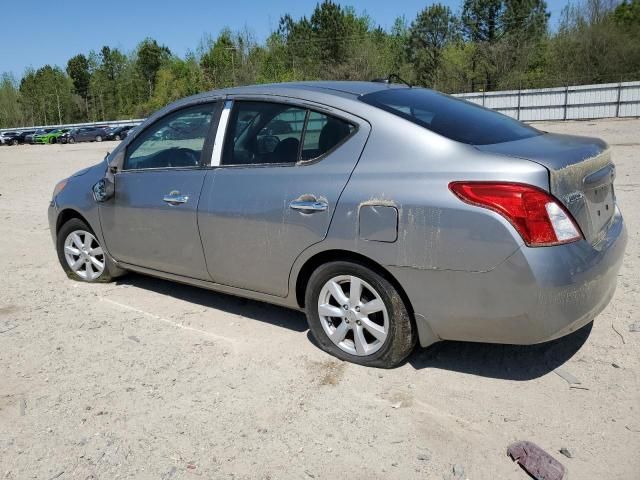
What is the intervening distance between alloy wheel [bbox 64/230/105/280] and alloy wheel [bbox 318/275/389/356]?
101 inches

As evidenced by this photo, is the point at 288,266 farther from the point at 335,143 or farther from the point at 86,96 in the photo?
the point at 86,96

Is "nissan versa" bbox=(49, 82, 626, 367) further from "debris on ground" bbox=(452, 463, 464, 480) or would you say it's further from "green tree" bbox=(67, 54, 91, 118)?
"green tree" bbox=(67, 54, 91, 118)

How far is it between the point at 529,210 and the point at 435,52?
189 ft

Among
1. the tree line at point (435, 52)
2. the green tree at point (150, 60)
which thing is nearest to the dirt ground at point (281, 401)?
the tree line at point (435, 52)

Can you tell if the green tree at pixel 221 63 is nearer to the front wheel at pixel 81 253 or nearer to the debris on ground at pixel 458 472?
the front wheel at pixel 81 253

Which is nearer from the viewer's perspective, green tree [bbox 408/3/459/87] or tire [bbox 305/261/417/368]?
tire [bbox 305/261/417/368]

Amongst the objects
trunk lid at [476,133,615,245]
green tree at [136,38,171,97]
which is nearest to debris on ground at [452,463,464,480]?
trunk lid at [476,133,615,245]

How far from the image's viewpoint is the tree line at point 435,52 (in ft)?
146

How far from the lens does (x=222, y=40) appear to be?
62.3 meters

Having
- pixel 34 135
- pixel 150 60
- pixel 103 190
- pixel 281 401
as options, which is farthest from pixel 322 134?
pixel 150 60

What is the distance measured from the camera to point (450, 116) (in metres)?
3.59

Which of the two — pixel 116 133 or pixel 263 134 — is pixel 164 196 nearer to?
pixel 263 134

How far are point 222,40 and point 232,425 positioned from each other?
64225mm

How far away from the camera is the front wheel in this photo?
5.21 metres
